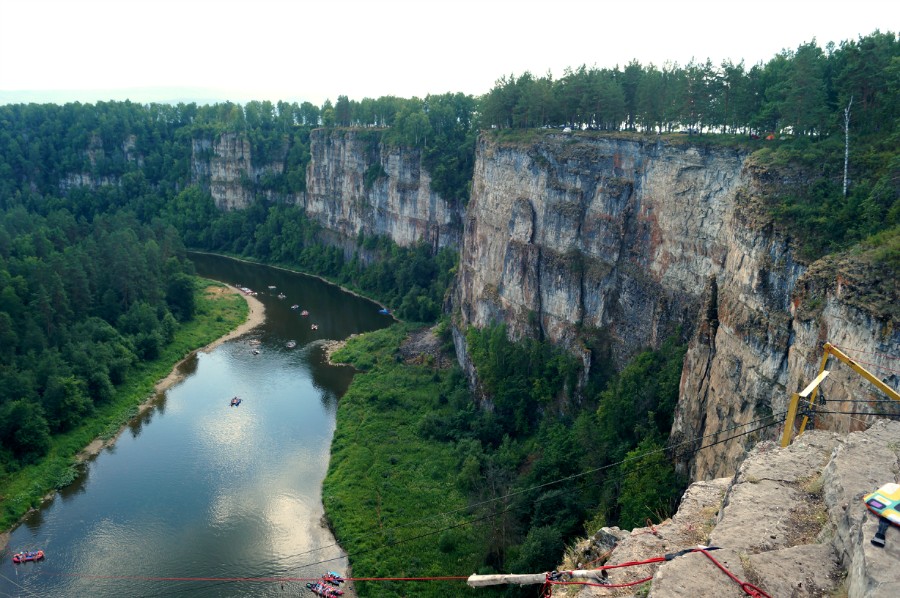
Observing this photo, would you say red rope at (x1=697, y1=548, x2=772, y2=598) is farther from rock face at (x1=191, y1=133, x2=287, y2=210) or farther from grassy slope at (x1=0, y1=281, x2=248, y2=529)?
rock face at (x1=191, y1=133, x2=287, y2=210)

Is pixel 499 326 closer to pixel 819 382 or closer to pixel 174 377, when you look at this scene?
pixel 174 377

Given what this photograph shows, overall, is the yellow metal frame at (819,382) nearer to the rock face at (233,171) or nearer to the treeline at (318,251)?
the treeline at (318,251)

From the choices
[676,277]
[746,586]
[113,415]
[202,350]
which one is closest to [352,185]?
[202,350]

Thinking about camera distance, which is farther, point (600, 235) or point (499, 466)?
point (600, 235)

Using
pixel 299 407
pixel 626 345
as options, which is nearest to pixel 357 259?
pixel 299 407

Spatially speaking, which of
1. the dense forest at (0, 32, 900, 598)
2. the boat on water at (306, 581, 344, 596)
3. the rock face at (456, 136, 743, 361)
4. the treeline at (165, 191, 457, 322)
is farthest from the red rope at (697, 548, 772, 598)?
the treeline at (165, 191, 457, 322)

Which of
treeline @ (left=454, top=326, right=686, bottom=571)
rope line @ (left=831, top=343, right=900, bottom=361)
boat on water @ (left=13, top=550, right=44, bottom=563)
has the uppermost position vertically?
rope line @ (left=831, top=343, right=900, bottom=361)

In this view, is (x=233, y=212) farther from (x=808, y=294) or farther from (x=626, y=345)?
(x=808, y=294)
